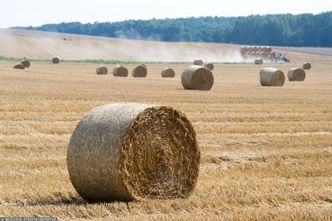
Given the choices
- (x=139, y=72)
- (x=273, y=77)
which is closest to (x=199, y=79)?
(x=273, y=77)

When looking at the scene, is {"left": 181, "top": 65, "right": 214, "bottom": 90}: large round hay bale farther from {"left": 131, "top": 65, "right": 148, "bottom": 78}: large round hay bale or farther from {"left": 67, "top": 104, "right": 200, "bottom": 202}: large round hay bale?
{"left": 67, "top": 104, "right": 200, "bottom": 202}: large round hay bale

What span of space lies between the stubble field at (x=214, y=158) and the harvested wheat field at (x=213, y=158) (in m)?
0.02

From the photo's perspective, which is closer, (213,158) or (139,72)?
(213,158)

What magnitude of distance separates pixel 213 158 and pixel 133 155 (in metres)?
4.03

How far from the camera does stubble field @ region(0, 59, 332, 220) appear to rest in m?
8.45

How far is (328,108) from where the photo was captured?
69.4 feet

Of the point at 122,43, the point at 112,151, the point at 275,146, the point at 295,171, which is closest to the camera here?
the point at 112,151

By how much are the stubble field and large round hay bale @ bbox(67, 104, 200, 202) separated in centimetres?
24

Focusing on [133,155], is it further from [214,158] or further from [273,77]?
[273,77]

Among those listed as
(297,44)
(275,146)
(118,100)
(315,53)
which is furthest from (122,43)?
(275,146)

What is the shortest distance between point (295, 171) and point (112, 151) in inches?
151

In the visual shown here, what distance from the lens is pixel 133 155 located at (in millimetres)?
9086

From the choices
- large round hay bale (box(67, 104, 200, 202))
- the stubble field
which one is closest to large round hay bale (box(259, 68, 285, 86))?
the stubble field

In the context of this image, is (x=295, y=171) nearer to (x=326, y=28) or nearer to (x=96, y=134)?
(x=96, y=134)
